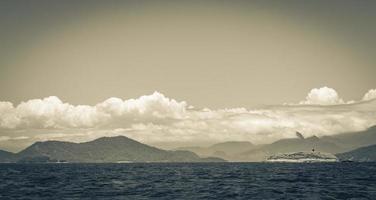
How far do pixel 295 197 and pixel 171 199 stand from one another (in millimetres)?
20891

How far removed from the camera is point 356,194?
84.4 m

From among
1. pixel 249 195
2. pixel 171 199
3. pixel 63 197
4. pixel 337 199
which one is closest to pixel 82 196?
pixel 63 197

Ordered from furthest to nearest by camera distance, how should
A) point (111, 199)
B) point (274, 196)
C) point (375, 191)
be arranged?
point (375, 191), point (274, 196), point (111, 199)

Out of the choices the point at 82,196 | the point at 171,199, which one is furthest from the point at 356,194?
the point at 82,196

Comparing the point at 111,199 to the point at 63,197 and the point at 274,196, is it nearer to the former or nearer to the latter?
the point at 63,197

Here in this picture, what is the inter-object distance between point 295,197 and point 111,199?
Result: 30.5 meters

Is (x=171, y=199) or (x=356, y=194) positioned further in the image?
(x=356, y=194)

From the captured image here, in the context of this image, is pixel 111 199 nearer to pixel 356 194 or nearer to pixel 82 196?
pixel 82 196

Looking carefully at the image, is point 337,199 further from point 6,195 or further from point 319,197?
point 6,195

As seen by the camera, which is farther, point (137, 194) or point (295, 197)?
point (137, 194)

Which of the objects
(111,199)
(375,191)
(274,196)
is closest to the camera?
(111,199)

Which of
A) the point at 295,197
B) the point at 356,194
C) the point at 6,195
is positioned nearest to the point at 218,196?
the point at 295,197

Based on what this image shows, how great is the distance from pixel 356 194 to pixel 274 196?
594 inches

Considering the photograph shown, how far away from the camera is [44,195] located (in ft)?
276
